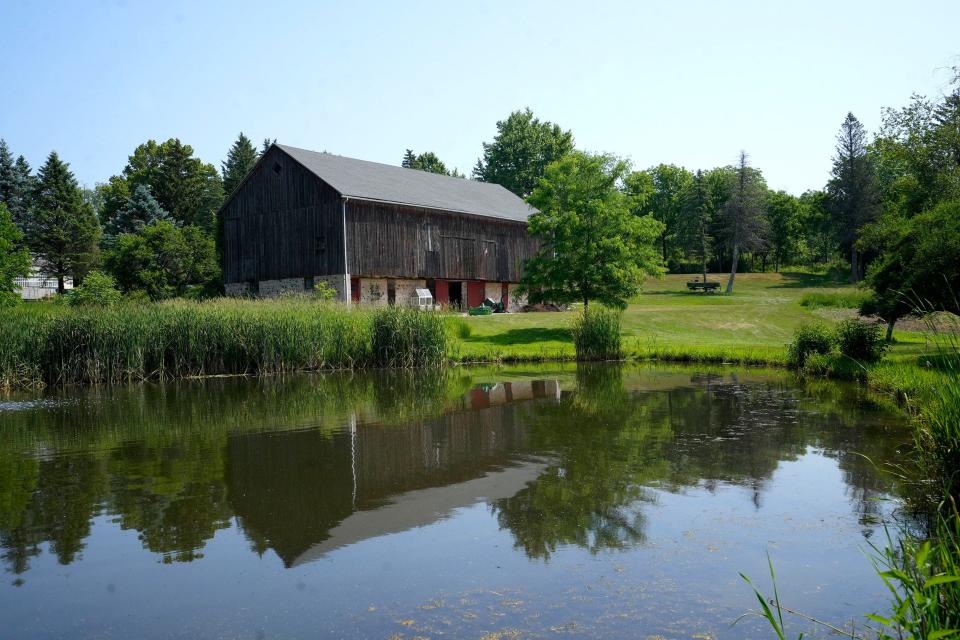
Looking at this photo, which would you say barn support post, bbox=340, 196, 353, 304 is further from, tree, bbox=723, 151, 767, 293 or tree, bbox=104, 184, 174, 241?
tree, bbox=723, 151, 767, 293

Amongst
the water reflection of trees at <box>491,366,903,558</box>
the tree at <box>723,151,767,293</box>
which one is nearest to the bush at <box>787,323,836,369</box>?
the water reflection of trees at <box>491,366,903,558</box>

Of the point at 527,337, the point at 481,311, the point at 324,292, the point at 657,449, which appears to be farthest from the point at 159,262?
the point at 657,449

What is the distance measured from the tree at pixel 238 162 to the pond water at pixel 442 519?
58.7m

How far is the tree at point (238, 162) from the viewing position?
70688 millimetres

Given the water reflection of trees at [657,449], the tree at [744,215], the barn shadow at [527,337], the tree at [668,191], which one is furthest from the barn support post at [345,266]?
the tree at [668,191]

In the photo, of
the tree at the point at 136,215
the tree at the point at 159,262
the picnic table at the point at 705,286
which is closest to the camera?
the tree at the point at 159,262

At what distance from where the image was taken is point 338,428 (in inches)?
535

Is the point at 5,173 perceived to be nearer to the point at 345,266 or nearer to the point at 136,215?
the point at 136,215

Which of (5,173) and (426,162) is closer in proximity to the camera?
(5,173)

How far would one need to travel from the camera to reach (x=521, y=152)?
6912cm

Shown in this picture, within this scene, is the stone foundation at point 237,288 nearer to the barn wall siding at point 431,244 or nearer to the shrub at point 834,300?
the barn wall siding at point 431,244

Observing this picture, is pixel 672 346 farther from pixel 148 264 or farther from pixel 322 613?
pixel 148 264

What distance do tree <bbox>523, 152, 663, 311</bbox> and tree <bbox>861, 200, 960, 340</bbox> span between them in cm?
1149

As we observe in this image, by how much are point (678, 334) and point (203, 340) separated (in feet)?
66.0
